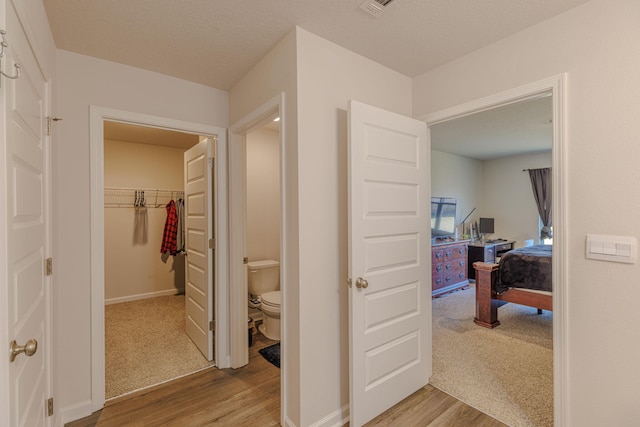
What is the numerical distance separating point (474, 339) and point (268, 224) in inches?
106

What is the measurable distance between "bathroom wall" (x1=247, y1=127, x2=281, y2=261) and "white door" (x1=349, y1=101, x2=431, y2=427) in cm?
212

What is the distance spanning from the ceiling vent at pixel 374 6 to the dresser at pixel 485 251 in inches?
197

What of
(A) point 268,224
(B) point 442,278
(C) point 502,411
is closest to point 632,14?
(C) point 502,411

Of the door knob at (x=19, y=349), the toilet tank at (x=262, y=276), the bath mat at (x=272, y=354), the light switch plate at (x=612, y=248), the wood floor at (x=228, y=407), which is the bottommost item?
the wood floor at (x=228, y=407)

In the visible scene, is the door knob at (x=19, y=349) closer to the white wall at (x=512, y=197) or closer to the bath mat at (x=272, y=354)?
the bath mat at (x=272, y=354)

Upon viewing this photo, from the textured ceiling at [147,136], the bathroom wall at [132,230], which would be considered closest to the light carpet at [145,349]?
the bathroom wall at [132,230]

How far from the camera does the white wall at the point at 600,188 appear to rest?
4.78 feet

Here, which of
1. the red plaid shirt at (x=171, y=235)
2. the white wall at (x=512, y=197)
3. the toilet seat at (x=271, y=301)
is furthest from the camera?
the white wall at (x=512, y=197)

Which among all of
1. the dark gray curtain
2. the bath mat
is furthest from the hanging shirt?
the dark gray curtain

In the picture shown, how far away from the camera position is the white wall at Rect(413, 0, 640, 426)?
146cm

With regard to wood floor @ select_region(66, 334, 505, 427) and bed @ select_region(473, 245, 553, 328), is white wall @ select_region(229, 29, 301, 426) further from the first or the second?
bed @ select_region(473, 245, 553, 328)

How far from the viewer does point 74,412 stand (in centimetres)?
201

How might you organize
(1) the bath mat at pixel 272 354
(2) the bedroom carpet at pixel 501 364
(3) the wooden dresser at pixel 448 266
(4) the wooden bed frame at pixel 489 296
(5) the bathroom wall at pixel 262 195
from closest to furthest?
(2) the bedroom carpet at pixel 501 364 < (1) the bath mat at pixel 272 354 < (4) the wooden bed frame at pixel 489 296 < (5) the bathroom wall at pixel 262 195 < (3) the wooden dresser at pixel 448 266

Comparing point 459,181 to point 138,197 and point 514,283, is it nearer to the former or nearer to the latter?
point 514,283
